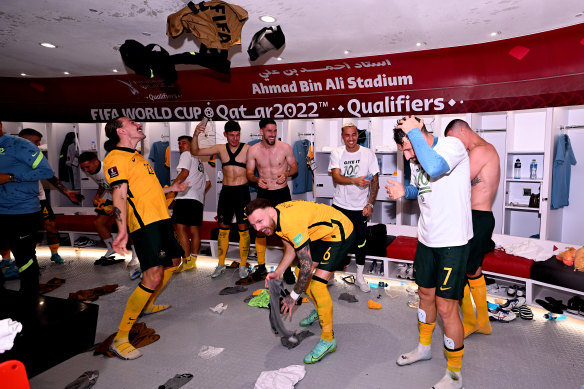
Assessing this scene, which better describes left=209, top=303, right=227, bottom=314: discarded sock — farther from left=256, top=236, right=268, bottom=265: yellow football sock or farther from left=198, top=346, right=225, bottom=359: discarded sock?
left=256, top=236, right=268, bottom=265: yellow football sock

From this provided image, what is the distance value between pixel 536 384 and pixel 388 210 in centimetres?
344

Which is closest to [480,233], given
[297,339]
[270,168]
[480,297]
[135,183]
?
[480,297]

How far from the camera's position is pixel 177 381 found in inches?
93.5

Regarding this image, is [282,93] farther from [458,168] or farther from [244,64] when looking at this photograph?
[458,168]

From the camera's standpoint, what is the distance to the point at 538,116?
4684mm

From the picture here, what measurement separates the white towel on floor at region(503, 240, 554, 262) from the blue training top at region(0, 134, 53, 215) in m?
4.71

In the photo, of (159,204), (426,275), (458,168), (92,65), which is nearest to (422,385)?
(426,275)

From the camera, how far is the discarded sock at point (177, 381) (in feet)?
7.62

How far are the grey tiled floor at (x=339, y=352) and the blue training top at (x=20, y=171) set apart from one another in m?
1.25

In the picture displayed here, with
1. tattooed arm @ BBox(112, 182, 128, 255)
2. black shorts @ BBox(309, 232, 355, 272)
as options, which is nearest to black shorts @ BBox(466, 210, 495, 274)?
black shorts @ BBox(309, 232, 355, 272)

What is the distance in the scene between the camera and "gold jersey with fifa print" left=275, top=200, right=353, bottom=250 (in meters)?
2.30

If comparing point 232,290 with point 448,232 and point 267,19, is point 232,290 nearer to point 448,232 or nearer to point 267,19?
point 448,232

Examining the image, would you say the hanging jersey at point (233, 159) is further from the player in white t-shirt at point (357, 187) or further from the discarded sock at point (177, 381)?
the discarded sock at point (177, 381)

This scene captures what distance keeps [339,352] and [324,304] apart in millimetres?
436
